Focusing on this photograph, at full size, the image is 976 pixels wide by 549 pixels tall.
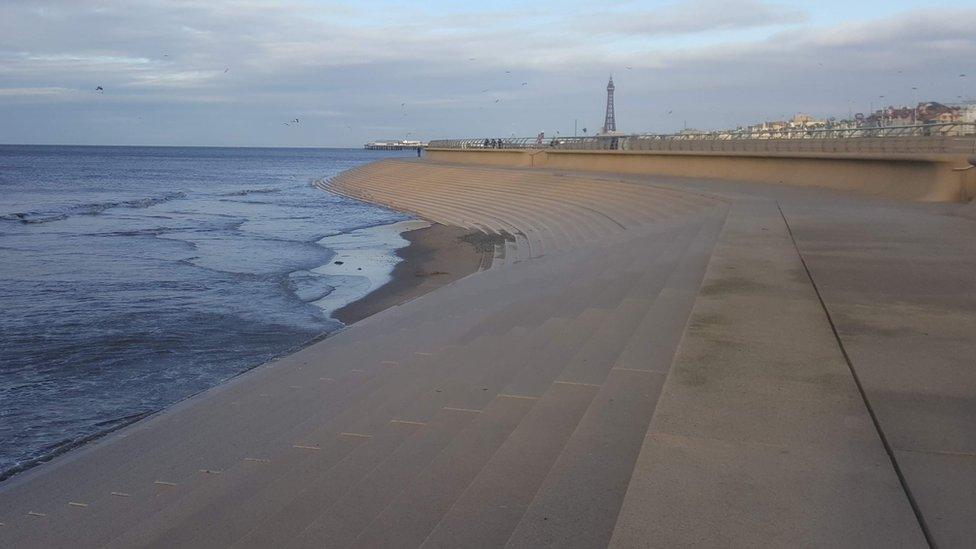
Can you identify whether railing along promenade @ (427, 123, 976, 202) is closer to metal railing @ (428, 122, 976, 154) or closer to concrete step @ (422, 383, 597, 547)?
metal railing @ (428, 122, 976, 154)

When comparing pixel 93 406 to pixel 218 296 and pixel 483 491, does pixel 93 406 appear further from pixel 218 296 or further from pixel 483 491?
pixel 218 296

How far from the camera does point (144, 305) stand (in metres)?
15.9

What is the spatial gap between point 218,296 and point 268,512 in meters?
12.6

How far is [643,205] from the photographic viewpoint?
25750 mm

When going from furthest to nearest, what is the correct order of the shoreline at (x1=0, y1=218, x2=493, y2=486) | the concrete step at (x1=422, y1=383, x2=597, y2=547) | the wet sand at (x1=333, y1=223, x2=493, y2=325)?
the wet sand at (x1=333, y1=223, x2=493, y2=325) → the shoreline at (x1=0, y1=218, x2=493, y2=486) → the concrete step at (x1=422, y1=383, x2=597, y2=547)

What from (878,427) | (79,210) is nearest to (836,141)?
(878,427)

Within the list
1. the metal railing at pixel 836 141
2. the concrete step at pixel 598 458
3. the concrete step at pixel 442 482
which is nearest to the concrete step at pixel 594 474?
the concrete step at pixel 598 458

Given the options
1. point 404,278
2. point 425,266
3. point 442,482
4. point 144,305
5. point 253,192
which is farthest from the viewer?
point 253,192

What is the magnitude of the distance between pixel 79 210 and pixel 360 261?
25069mm

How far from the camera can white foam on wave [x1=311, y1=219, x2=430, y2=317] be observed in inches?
690

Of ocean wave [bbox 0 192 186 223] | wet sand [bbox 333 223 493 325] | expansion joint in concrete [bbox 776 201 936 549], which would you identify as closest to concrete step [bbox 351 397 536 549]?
expansion joint in concrete [bbox 776 201 936 549]

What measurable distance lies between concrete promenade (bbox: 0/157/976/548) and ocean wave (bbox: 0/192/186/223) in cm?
3137

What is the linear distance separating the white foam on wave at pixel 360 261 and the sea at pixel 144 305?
0.06 meters

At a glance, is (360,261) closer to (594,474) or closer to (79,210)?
(594,474)
